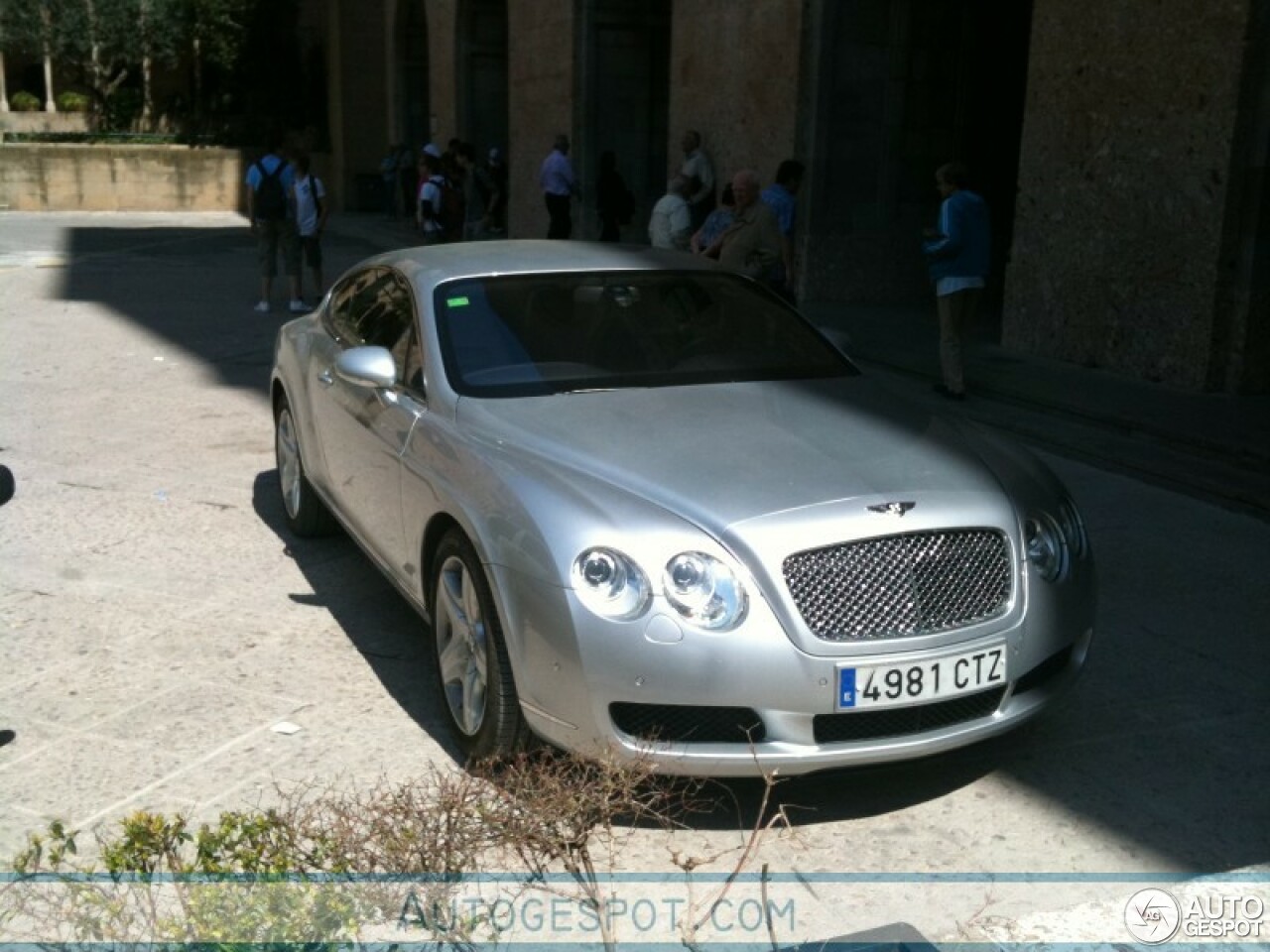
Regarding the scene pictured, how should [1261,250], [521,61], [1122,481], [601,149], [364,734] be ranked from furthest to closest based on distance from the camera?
1. [521,61]
2. [601,149]
3. [1261,250]
4. [1122,481]
5. [364,734]

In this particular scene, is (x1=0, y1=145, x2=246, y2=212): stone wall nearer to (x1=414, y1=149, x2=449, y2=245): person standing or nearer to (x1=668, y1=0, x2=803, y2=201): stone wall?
(x1=668, y1=0, x2=803, y2=201): stone wall

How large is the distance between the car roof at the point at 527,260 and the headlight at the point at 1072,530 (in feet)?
6.48

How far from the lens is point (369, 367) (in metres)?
5.41

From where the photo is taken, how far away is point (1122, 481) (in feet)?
28.2

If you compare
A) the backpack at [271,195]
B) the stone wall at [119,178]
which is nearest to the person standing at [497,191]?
the backpack at [271,195]

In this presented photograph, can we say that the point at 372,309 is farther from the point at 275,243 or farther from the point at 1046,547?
the point at 275,243

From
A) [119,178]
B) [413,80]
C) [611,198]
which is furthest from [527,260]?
[119,178]

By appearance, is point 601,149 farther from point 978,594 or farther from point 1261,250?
point 978,594

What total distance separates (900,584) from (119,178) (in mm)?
34378

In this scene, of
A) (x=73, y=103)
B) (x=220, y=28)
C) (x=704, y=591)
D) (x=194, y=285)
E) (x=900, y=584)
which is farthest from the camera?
(x=73, y=103)

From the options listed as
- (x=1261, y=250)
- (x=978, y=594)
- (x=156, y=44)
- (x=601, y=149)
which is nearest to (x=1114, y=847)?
(x=978, y=594)

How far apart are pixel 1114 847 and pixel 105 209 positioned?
3468 centimetres

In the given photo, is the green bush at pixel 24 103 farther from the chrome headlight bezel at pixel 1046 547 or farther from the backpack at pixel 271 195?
the chrome headlight bezel at pixel 1046 547

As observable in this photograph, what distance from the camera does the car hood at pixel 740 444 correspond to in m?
4.34
